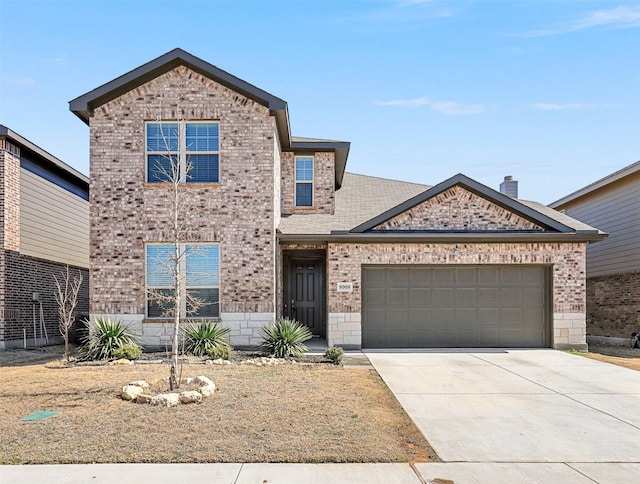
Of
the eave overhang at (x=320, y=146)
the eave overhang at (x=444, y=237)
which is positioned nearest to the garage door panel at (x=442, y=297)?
the eave overhang at (x=444, y=237)

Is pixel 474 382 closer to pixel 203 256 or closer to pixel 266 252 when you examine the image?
pixel 266 252

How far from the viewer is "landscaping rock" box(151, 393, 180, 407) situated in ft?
22.5

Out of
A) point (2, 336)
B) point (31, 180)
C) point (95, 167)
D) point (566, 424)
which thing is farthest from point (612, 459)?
point (31, 180)

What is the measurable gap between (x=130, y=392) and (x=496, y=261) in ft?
32.3

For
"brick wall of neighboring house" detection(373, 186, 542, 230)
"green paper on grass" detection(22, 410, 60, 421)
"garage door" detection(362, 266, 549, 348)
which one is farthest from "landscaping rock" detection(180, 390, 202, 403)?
"brick wall of neighboring house" detection(373, 186, 542, 230)

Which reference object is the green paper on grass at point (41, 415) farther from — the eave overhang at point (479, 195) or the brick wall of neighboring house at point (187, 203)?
the eave overhang at point (479, 195)

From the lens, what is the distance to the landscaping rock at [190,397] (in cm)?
696

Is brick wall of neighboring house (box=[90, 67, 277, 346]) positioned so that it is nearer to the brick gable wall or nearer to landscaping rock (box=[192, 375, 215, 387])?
the brick gable wall

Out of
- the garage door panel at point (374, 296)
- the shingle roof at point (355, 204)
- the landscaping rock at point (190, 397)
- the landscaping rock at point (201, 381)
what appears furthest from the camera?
the shingle roof at point (355, 204)

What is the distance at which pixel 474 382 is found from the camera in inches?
353

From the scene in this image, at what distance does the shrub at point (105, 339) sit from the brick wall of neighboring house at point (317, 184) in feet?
19.8

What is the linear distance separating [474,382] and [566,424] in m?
2.55

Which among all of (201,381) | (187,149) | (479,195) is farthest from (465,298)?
(187,149)

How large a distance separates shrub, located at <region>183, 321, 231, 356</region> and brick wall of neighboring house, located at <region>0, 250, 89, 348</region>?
5609 millimetres
